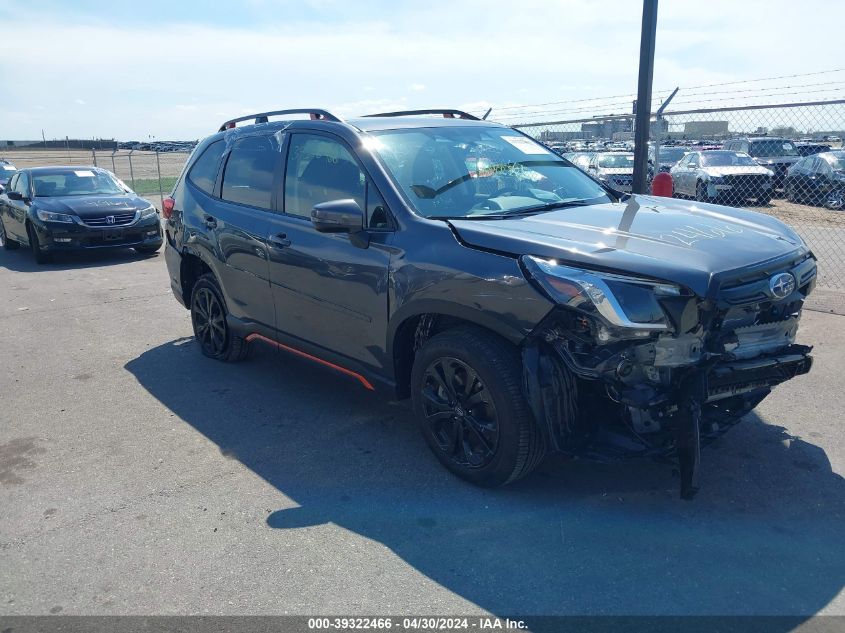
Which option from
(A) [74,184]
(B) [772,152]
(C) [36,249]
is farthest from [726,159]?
(C) [36,249]

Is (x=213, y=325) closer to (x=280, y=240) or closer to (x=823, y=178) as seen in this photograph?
(x=280, y=240)

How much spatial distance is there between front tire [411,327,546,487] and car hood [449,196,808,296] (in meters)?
0.52

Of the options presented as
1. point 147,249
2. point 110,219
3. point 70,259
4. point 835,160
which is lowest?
point 70,259

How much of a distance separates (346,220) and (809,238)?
1047 cm

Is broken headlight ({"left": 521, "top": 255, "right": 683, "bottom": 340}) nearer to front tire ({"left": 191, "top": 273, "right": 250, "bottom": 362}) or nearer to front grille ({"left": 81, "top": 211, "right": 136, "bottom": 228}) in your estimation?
front tire ({"left": 191, "top": 273, "right": 250, "bottom": 362})

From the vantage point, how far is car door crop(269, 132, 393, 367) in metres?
4.21

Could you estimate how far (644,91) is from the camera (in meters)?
8.32

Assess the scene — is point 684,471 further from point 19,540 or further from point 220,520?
point 19,540

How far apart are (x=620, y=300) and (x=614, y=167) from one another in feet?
41.8

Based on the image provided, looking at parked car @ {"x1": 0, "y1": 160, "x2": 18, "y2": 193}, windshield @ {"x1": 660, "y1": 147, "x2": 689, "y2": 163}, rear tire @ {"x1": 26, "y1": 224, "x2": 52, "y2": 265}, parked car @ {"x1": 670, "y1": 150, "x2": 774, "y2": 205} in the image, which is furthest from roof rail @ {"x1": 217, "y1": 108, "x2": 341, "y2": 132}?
parked car @ {"x1": 0, "y1": 160, "x2": 18, "y2": 193}

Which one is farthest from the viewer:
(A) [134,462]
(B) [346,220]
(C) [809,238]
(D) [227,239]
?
(C) [809,238]

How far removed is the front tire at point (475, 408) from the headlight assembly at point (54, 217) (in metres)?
9.38

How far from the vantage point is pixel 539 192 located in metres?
4.62

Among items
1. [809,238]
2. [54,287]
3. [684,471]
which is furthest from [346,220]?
[809,238]
